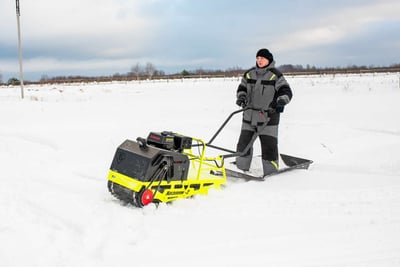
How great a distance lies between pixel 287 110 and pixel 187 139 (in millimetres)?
8636

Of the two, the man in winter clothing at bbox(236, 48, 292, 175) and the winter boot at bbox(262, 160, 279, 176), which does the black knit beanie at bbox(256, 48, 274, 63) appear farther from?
the winter boot at bbox(262, 160, 279, 176)

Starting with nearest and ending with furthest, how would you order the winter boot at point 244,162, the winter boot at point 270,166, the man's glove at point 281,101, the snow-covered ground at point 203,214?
the snow-covered ground at point 203,214, the man's glove at point 281,101, the winter boot at point 270,166, the winter boot at point 244,162

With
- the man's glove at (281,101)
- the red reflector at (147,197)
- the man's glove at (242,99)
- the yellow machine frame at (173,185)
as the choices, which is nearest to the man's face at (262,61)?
the man's glove at (242,99)

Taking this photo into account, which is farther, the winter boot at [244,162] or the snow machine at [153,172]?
the winter boot at [244,162]

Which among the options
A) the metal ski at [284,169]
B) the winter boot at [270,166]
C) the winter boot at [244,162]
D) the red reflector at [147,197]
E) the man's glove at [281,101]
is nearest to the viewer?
the red reflector at [147,197]

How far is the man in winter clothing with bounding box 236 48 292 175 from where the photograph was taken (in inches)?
207

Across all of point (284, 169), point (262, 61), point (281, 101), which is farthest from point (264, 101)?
point (284, 169)

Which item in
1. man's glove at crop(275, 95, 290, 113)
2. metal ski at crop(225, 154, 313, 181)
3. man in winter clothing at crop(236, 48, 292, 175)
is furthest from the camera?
man in winter clothing at crop(236, 48, 292, 175)

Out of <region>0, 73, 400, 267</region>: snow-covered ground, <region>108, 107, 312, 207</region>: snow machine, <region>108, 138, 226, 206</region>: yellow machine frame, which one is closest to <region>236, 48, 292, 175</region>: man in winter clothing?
<region>0, 73, 400, 267</region>: snow-covered ground

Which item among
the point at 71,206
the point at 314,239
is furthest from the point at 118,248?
the point at 314,239

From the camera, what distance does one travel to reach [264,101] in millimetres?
5387

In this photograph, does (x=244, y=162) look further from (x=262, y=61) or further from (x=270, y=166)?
(x=262, y=61)

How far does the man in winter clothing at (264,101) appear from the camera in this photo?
526 cm

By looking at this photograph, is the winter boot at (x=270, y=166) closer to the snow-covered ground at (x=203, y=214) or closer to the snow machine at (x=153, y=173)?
the snow-covered ground at (x=203, y=214)
